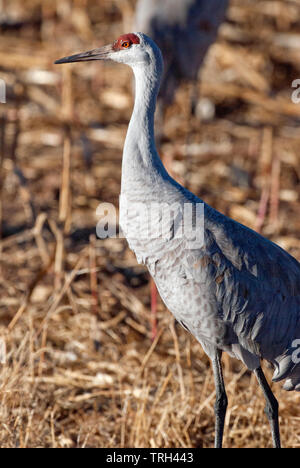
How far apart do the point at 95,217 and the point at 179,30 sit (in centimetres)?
161

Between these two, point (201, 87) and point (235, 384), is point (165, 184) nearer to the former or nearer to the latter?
point (235, 384)

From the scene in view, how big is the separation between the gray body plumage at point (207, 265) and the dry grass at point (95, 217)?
22.3 inches

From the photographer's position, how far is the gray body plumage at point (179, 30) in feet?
17.9

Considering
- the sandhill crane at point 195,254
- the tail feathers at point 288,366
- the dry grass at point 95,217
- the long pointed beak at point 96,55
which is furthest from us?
the dry grass at point 95,217

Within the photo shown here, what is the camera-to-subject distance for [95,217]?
623cm

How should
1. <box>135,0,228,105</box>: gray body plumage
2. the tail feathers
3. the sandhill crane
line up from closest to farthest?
1. the sandhill crane
2. the tail feathers
3. <box>135,0,228,105</box>: gray body plumage

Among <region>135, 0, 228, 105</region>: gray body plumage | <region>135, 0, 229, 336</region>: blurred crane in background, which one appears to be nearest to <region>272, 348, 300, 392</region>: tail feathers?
<region>135, 0, 229, 336</region>: blurred crane in background

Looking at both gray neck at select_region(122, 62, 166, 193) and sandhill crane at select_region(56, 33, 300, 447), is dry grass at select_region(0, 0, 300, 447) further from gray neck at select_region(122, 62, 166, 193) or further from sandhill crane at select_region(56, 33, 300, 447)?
gray neck at select_region(122, 62, 166, 193)

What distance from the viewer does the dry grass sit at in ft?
12.0

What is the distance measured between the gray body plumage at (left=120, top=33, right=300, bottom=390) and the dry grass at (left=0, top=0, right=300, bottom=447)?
566mm

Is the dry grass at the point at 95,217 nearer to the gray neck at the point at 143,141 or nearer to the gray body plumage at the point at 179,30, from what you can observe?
the gray body plumage at the point at 179,30

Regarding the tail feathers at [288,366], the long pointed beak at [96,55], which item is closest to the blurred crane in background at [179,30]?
the long pointed beak at [96,55]

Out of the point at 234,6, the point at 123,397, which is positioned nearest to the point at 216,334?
the point at 123,397

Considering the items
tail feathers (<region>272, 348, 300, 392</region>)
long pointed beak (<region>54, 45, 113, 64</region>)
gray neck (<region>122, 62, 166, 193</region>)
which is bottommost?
tail feathers (<region>272, 348, 300, 392</region>)
